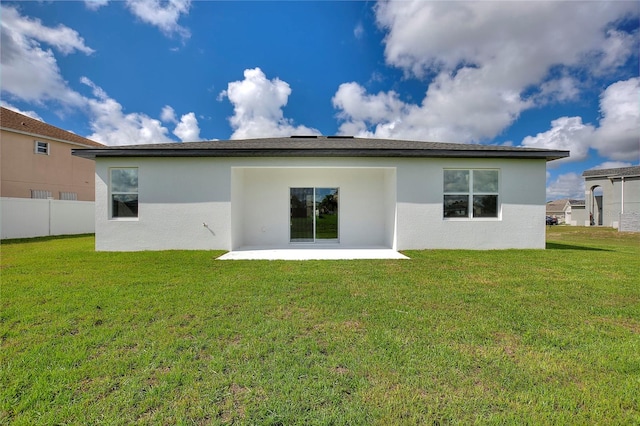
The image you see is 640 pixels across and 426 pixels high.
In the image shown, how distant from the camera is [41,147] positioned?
1677cm

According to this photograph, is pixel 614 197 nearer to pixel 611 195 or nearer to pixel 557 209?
pixel 611 195

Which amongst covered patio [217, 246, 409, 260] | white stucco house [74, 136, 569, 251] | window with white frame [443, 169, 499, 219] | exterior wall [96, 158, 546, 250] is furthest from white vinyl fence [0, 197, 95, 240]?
window with white frame [443, 169, 499, 219]

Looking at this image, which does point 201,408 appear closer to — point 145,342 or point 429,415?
point 145,342

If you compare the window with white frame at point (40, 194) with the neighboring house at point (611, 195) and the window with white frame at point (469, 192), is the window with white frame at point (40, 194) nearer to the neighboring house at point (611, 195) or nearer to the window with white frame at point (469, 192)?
the window with white frame at point (469, 192)

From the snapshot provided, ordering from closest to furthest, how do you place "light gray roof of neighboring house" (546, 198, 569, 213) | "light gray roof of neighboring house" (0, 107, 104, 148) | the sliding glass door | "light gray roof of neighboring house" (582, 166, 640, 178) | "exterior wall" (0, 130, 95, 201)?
the sliding glass door
"exterior wall" (0, 130, 95, 201)
"light gray roof of neighboring house" (0, 107, 104, 148)
"light gray roof of neighboring house" (582, 166, 640, 178)
"light gray roof of neighboring house" (546, 198, 569, 213)

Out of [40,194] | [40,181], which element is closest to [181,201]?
[40,194]

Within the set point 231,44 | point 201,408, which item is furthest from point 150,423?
point 231,44

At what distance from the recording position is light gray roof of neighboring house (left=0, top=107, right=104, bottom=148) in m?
15.5

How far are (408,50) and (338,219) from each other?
30.0ft

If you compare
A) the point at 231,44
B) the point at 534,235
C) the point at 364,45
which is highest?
the point at 364,45

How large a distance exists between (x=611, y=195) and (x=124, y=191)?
123 feet

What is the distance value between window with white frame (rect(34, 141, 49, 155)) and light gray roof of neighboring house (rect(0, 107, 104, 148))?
556 mm

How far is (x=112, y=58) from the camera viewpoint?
1120 centimetres

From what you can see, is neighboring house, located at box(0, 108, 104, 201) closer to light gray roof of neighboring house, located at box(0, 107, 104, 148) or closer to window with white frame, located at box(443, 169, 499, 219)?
light gray roof of neighboring house, located at box(0, 107, 104, 148)
